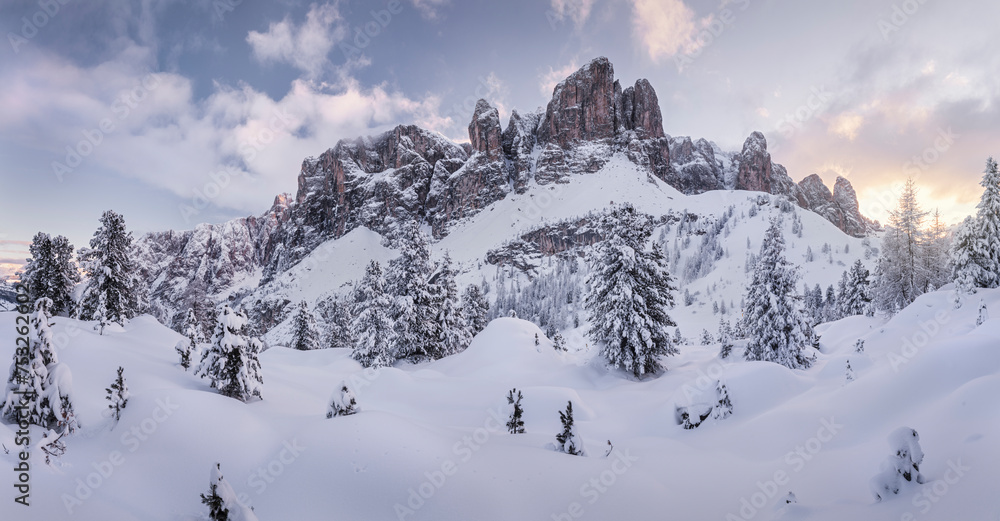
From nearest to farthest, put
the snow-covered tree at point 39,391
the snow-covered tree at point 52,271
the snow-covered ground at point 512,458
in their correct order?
the snow-covered ground at point 512,458
the snow-covered tree at point 39,391
the snow-covered tree at point 52,271

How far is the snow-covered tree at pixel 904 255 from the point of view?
1501 inches

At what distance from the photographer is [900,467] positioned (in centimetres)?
565

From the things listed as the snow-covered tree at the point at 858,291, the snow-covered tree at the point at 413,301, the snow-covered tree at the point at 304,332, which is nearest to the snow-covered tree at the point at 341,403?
the snow-covered tree at the point at 413,301

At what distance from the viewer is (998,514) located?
450 centimetres

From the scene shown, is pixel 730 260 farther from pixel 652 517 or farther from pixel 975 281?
pixel 652 517

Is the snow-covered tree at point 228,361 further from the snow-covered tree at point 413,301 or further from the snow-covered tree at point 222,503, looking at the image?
the snow-covered tree at point 413,301

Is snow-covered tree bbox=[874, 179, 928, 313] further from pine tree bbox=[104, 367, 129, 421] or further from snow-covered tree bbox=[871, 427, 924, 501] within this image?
pine tree bbox=[104, 367, 129, 421]

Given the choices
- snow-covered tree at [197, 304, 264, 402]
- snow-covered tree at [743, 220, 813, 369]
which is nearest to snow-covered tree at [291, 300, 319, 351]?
snow-covered tree at [197, 304, 264, 402]

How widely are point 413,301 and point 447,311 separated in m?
3.09

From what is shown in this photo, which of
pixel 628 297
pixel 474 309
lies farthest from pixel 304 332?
pixel 628 297

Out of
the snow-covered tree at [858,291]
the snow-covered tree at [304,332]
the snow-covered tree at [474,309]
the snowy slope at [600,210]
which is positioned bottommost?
the snow-covered tree at [304,332]

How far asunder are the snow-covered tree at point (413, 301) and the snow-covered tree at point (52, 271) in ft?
67.4

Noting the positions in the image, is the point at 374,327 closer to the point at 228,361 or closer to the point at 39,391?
the point at 228,361

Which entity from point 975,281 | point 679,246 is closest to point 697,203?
point 679,246
